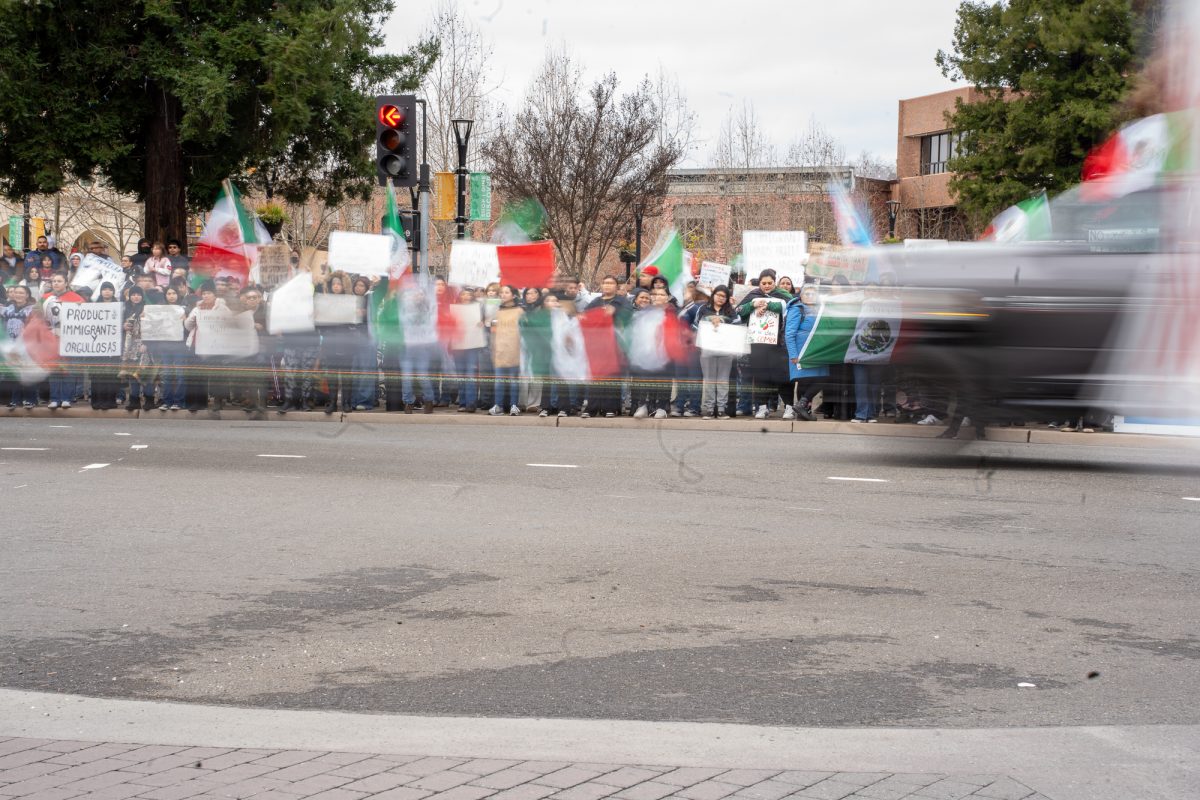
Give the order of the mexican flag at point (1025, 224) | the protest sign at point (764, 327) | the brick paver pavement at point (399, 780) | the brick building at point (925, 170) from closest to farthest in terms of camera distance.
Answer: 1. the mexican flag at point (1025, 224)
2. the brick paver pavement at point (399, 780)
3. the protest sign at point (764, 327)
4. the brick building at point (925, 170)

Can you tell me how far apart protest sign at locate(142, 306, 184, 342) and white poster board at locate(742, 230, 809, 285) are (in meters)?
8.02

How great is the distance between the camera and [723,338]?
16656mm

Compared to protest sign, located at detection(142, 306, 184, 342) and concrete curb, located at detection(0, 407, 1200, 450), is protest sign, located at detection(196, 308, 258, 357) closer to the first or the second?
protest sign, located at detection(142, 306, 184, 342)

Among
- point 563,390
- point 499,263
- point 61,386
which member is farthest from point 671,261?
point 61,386

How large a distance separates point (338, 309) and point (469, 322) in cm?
177

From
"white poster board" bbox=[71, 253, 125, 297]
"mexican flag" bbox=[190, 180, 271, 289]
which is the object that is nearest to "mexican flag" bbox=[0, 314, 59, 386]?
"white poster board" bbox=[71, 253, 125, 297]

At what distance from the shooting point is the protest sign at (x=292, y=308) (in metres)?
17.6

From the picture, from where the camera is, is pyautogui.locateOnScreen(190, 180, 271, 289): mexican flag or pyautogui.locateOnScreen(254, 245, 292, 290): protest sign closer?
pyautogui.locateOnScreen(254, 245, 292, 290): protest sign

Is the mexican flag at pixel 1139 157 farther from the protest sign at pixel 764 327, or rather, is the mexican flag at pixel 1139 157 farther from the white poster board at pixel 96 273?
the white poster board at pixel 96 273

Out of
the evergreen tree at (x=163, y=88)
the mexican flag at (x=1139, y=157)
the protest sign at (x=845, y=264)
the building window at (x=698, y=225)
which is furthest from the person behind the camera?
the building window at (x=698, y=225)

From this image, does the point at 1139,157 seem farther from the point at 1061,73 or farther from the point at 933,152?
the point at 933,152

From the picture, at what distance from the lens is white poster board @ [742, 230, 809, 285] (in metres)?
19.2

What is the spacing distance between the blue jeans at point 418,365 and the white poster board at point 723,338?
3.65 m

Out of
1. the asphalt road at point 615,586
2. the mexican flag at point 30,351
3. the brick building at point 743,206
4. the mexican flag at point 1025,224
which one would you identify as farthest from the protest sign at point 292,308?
the brick building at point 743,206
